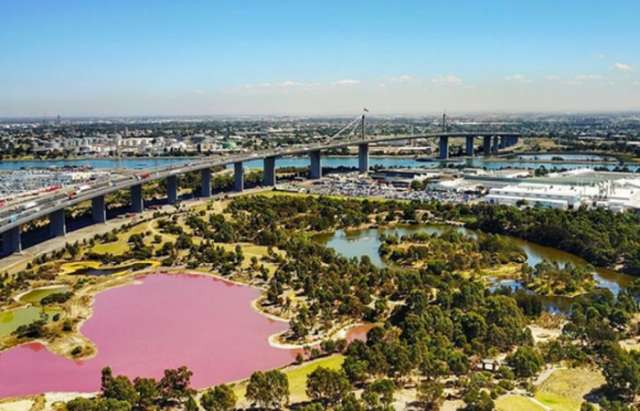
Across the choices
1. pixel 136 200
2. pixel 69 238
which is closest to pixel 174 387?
pixel 69 238

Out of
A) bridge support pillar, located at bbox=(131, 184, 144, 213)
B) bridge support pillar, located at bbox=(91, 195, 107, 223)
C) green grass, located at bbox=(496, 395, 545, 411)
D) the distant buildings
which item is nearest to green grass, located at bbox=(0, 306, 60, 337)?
bridge support pillar, located at bbox=(91, 195, 107, 223)

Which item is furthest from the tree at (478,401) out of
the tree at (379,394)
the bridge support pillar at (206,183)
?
the bridge support pillar at (206,183)

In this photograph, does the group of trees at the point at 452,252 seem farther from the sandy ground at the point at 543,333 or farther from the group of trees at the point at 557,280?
the sandy ground at the point at 543,333

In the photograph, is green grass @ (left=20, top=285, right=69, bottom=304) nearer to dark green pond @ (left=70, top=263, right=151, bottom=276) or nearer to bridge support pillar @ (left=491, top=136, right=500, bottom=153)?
dark green pond @ (left=70, top=263, right=151, bottom=276)

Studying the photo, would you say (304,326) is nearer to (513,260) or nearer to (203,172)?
(513,260)

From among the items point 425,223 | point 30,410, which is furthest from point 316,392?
point 425,223

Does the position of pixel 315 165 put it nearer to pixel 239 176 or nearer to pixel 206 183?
pixel 239 176

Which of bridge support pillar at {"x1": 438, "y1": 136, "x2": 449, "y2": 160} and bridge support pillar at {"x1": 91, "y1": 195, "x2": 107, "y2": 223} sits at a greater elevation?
bridge support pillar at {"x1": 438, "y1": 136, "x2": 449, "y2": 160}
